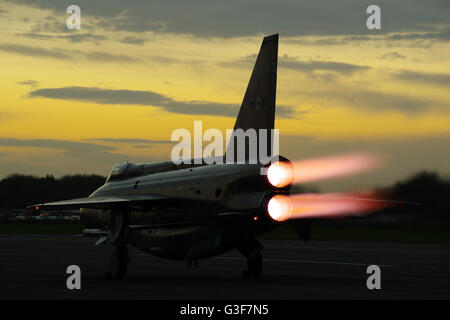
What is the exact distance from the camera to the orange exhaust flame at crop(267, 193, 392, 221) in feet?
65.6

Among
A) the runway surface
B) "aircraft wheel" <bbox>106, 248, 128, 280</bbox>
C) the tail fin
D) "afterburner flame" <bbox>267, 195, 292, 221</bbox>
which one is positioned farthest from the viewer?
"aircraft wheel" <bbox>106, 248, 128, 280</bbox>

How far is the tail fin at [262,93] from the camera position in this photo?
22000 millimetres

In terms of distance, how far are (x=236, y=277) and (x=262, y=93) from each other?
5.52m

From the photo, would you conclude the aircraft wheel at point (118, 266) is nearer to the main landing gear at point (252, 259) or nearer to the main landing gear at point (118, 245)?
the main landing gear at point (118, 245)

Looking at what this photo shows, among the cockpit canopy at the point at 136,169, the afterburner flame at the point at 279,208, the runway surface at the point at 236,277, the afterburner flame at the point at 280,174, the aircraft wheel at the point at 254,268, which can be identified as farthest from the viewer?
the cockpit canopy at the point at 136,169

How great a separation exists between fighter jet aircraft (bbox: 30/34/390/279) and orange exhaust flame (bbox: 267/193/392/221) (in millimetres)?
41

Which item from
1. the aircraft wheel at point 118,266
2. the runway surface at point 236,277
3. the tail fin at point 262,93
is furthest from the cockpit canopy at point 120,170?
the tail fin at point 262,93

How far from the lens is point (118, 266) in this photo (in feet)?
73.4

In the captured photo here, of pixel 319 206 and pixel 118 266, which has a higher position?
pixel 319 206

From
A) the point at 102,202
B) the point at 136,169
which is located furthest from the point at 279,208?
Result: the point at 136,169

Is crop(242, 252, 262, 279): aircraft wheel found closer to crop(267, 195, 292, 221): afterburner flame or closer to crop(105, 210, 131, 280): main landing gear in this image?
crop(267, 195, 292, 221): afterburner flame

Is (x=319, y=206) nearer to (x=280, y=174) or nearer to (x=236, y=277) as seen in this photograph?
(x=280, y=174)

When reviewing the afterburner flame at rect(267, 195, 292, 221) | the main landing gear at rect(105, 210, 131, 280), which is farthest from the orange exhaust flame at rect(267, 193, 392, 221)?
the main landing gear at rect(105, 210, 131, 280)

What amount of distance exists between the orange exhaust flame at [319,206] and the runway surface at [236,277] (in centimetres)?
185
